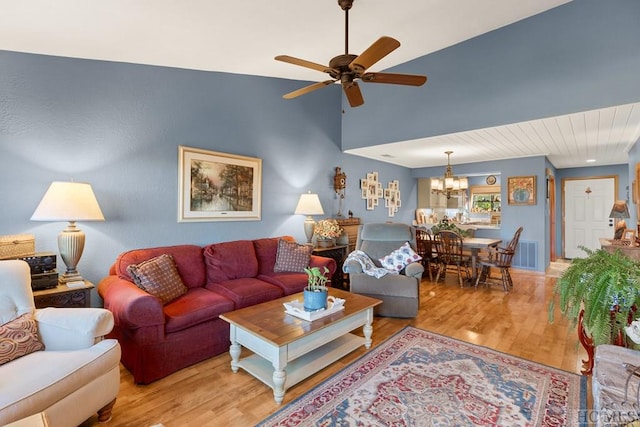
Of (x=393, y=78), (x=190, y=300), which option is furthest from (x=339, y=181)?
(x=190, y=300)

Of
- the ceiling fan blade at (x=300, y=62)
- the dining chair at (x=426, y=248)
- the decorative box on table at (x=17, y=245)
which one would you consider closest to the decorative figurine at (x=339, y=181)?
the dining chair at (x=426, y=248)

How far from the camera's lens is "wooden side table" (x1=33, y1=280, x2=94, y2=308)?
211cm

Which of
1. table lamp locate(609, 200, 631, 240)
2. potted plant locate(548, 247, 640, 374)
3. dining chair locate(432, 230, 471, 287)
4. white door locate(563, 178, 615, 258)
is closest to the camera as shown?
potted plant locate(548, 247, 640, 374)

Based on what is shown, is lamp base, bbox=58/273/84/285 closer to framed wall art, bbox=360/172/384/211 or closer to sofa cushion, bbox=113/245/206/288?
sofa cushion, bbox=113/245/206/288

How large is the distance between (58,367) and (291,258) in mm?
2347

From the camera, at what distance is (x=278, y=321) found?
2.21 meters

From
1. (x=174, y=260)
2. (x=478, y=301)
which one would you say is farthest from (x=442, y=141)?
(x=174, y=260)

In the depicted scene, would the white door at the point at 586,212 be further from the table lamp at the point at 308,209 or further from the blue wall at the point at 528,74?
the table lamp at the point at 308,209

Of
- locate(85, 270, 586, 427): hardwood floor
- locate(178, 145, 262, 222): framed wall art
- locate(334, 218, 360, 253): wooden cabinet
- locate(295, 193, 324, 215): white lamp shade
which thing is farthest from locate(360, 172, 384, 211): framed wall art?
locate(178, 145, 262, 222): framed wall art

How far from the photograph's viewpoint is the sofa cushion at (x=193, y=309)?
228cm

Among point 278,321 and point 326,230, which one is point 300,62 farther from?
point 326,230

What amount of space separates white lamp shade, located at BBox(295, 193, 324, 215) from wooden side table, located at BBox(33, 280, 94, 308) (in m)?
2.61

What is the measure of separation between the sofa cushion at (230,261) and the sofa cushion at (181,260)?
0.09 meters

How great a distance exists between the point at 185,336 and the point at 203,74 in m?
2.85
